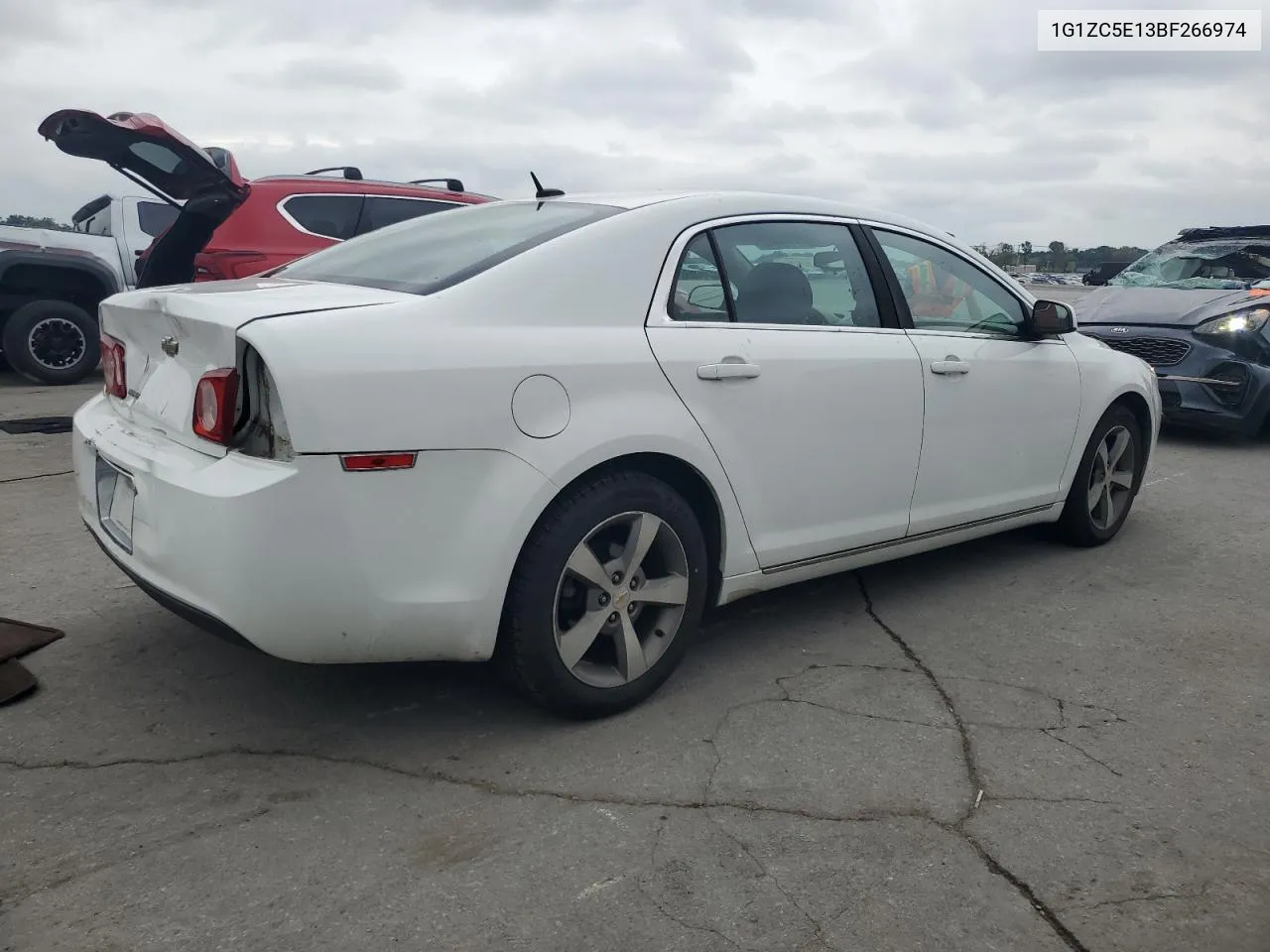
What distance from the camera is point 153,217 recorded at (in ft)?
35.8

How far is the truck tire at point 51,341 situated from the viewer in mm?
9648

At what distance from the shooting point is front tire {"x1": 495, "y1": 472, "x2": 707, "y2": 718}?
293cm

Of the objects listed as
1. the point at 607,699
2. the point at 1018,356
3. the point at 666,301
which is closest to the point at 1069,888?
the point at 607,699

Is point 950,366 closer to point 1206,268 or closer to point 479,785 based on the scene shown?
point 479,785

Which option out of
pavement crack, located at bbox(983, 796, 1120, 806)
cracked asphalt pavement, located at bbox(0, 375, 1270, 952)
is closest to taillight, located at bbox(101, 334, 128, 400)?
cracked asphalt pavement, located at bbox(0, 375, 1270, 952)

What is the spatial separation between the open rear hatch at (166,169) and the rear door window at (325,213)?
15.3 inches

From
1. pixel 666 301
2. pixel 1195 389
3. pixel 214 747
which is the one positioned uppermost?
pixel 666 301

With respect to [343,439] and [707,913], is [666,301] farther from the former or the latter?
[707,913]

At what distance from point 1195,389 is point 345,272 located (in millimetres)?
6701

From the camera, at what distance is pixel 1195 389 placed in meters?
7.98

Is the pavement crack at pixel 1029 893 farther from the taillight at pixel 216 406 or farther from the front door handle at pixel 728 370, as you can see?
the taillight at pixel 216 406

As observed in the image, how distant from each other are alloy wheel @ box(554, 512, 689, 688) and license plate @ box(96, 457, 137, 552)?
1185 mm

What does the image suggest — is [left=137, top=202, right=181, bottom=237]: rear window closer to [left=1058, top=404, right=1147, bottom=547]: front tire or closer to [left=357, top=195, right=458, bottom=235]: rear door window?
[left=357, top=195, right=458, bottom=235]: rear door window

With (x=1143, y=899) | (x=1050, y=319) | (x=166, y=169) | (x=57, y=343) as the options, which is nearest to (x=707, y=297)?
(x=1050, y=319)
